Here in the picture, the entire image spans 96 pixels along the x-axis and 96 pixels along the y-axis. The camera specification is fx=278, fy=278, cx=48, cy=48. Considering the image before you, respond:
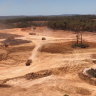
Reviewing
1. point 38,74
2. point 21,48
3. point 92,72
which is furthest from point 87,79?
point 21,48

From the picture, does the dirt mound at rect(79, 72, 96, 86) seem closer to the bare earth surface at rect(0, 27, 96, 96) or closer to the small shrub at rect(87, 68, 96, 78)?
the bare earth surface at rect(0, 27, 96, 96)

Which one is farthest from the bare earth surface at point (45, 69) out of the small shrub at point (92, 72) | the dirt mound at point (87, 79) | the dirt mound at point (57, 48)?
the small shrub at point (92, 72)

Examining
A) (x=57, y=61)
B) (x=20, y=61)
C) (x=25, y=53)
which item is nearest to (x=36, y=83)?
(x=57, y=61)

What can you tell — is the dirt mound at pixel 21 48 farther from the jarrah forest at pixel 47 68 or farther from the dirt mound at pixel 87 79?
the dirt mound at pixel 87 79

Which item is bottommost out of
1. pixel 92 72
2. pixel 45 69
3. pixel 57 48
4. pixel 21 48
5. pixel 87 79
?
pixel 87 79

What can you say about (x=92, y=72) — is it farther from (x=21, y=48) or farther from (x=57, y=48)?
(x=21, y=48)

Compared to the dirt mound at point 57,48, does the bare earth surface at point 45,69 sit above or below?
below

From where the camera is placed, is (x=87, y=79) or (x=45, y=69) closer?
(x=87, y=79)

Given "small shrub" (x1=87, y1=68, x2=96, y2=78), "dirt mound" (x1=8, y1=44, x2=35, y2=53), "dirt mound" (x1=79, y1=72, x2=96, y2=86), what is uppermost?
"dirt mound" (x1=8, y1=44, x2=35, y2=53)

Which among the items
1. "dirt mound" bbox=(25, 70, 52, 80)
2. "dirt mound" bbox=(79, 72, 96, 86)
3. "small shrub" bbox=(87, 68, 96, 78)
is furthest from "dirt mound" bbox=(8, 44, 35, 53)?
"dirt mound" bbox=(79, 72, 96, 86)
